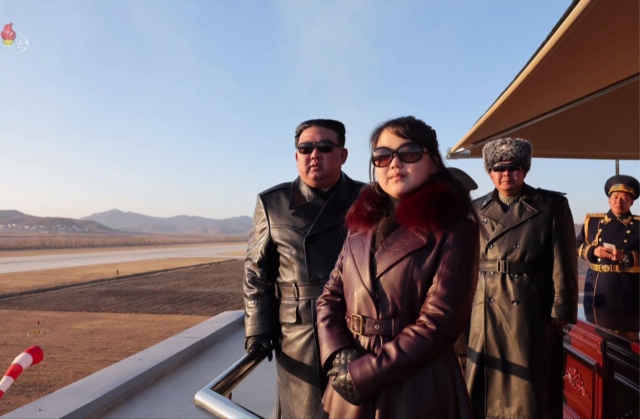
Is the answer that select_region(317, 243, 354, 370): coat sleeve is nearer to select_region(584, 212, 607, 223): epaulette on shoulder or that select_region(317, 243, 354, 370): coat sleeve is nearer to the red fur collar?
the red fur collar

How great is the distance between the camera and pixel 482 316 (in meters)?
2.83

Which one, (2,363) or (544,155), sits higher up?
(544,155)

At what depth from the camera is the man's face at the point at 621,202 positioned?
13.3 feet

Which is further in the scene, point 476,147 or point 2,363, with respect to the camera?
point 2,363

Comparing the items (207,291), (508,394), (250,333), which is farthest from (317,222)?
(207,291)

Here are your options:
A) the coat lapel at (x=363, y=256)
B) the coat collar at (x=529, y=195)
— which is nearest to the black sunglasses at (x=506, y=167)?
the coat collar at (x=529, y=195)

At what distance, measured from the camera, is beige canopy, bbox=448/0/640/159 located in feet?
8.42

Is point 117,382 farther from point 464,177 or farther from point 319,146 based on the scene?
point 464,177

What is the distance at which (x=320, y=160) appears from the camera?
2174mm

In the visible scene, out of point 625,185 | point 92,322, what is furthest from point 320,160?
point 92,322

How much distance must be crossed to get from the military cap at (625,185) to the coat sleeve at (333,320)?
3596 mm

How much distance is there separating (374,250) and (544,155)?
5567mm

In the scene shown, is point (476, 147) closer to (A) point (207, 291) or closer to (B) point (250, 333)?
(B) point (250, 333)

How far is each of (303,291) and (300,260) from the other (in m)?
0.15
